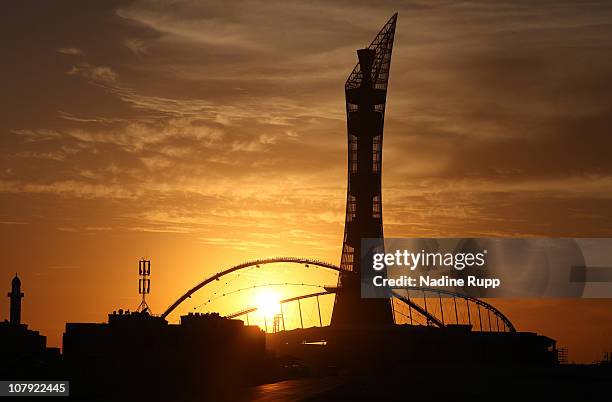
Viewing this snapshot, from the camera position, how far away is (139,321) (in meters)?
156

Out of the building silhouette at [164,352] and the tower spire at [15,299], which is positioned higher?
the tower spire at [15,299]

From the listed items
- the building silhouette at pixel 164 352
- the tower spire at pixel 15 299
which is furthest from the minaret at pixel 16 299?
the building silhouette at pixel 164 352

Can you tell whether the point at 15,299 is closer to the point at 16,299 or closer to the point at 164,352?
the point at 16,299

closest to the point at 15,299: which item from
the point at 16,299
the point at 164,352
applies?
the point at 16,299

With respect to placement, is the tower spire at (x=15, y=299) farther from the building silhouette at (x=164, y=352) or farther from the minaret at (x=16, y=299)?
the building silhouette at (x=164, y=352)

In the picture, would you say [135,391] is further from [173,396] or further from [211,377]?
[211,377]

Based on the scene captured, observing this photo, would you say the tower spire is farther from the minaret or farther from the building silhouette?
the building silhouette

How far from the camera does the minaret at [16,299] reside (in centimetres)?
19200

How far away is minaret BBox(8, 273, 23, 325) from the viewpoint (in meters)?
192

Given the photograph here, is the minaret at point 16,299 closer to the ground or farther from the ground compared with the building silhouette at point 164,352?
farther from the ground

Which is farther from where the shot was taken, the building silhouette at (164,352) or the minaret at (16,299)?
the minaret at (16,299)

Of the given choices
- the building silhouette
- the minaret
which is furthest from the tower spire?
the building silhouette

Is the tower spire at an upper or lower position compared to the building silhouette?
upper

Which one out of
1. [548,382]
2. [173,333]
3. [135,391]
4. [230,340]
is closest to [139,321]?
[173,333]
